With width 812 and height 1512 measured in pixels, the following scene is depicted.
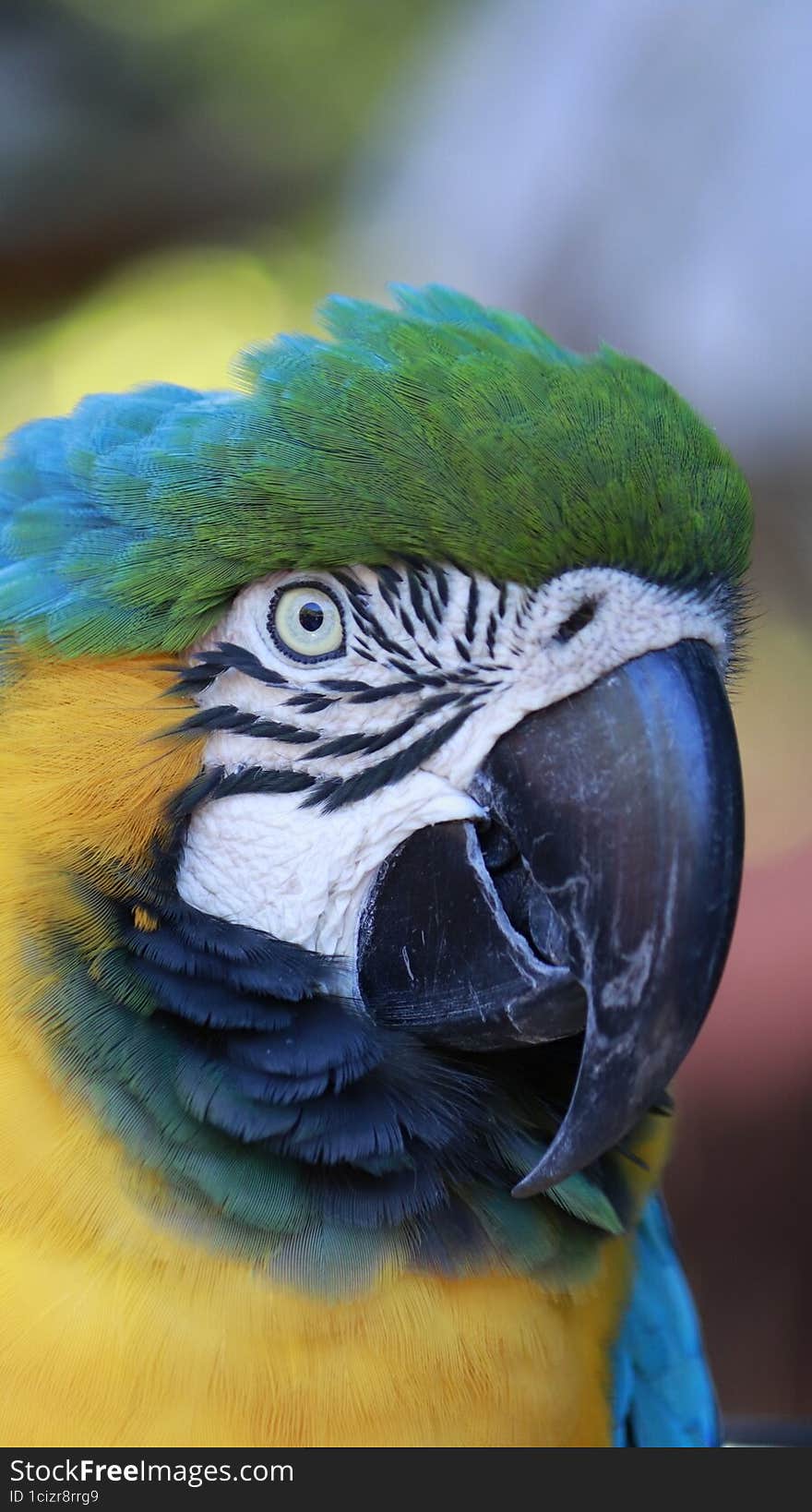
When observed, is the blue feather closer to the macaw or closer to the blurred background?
the macaw

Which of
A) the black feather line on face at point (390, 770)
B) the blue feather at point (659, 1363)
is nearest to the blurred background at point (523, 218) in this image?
the blue feather at point (659, 1363)

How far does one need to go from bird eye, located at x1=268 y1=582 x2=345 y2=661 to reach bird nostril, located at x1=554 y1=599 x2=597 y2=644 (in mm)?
191

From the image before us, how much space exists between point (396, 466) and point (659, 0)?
286 cm

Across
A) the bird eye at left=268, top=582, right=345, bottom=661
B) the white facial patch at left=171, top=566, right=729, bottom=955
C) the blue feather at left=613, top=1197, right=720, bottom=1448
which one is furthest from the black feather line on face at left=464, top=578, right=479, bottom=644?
the blue feather at left=613, top=1197, right=720, bottom=1448

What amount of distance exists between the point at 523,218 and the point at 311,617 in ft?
8.91

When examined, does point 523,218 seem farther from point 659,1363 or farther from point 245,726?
point 659,1363

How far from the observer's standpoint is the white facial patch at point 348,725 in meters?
1.01

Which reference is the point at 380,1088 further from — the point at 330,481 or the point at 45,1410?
the point at 330,481

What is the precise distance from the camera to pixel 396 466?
0.96m

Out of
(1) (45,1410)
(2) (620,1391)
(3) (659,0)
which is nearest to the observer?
(1) (45,1410)

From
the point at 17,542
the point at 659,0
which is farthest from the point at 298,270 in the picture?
the point at 17,542

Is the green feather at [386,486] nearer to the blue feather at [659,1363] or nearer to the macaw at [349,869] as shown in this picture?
the macaw at [349,869]

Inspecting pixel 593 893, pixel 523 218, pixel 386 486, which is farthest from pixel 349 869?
pixel 523 218

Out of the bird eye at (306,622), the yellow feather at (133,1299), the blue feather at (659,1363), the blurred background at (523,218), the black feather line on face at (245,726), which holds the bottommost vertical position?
the blue feather at (659,1363)
